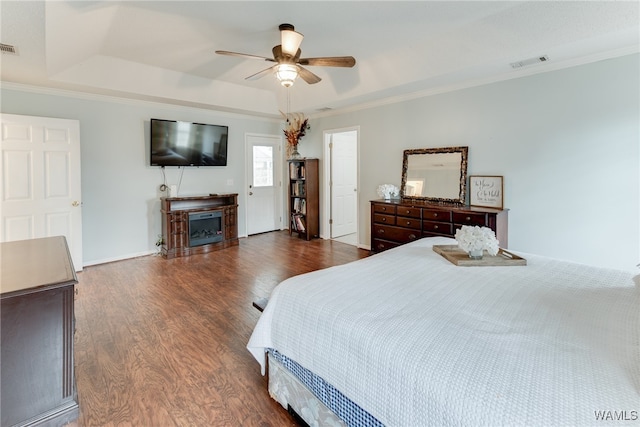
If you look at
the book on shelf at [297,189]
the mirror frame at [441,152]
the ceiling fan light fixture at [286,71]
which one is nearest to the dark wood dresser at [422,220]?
the mirror frame at [441,152]

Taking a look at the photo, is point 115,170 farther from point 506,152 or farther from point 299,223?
point 506,152

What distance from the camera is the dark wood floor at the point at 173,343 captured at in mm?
1835

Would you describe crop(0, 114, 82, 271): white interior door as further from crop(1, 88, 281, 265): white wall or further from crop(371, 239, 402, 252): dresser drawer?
crop(371, 239, 402, 252): dresser drawer

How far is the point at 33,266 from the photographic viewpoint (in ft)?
5.83

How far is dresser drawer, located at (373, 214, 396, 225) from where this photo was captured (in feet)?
14.8

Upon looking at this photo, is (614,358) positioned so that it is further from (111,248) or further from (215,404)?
(111,248)

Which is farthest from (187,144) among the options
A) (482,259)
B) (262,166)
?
(482,259)

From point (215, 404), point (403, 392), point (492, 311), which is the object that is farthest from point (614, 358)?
point (215, 404)

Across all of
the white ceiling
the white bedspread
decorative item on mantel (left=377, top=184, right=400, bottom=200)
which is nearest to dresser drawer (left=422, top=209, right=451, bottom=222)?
decorative item on mantel (left=377, top=184, right=400, bottom=200)

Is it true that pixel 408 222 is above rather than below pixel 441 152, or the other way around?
below

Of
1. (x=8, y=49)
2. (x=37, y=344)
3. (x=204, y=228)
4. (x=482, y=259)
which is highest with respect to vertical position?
(x=8, y=49)

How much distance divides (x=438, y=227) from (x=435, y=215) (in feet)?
0.51

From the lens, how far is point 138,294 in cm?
359

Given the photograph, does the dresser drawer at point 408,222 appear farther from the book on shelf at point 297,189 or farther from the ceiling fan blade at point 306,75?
the book on shelf at point 297,189
